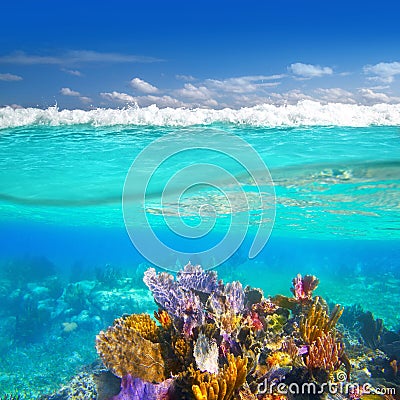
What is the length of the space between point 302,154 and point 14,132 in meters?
12.3

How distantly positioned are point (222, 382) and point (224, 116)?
11587mm

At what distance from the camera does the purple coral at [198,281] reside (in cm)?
593

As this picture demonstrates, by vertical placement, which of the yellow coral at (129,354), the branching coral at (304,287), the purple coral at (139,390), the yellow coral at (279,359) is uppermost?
the yellow coral at (129,354)

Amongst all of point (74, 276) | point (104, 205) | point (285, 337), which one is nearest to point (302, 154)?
point (285, 337)

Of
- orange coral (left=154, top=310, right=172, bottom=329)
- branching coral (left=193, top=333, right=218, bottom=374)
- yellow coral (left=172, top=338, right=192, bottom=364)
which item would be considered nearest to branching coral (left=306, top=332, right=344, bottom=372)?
branching coral (left=193, top=333, right=218, bottom=374)

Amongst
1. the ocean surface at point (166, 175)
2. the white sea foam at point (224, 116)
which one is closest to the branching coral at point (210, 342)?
the ocean surface at point (166, 175)

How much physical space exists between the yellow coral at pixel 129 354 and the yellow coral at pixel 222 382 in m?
0.62

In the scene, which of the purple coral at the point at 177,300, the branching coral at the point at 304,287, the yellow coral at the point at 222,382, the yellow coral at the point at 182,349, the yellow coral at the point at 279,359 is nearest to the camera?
the yellow coral at the point at 222,382

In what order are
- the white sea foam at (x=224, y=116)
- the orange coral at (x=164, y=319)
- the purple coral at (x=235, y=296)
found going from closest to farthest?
the orange coral at (x=164, y=319)
the purple coral at (x=235, y=296)
the white sea foam at (x=224, y=116)

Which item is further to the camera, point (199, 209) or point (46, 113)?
point (199, 209)

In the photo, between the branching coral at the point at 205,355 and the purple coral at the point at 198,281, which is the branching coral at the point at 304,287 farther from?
the branching coral at the point at 205,355

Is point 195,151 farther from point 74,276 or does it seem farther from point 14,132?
point 74,276

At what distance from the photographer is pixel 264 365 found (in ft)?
16.2

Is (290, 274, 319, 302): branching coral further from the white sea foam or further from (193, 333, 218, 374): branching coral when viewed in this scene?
the white sea foam
